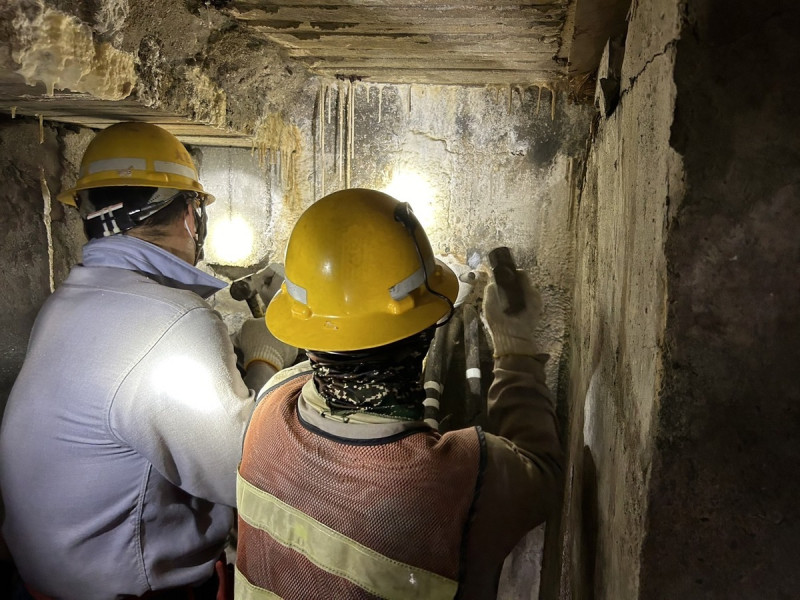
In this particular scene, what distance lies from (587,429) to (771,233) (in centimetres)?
106

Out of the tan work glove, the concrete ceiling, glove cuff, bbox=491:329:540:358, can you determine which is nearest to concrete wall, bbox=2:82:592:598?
the concrete ceiling

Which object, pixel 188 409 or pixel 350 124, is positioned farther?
pixel 350 124

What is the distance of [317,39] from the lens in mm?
2154

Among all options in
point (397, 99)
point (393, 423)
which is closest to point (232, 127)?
point (397, 99)

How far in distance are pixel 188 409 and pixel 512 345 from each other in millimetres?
1039

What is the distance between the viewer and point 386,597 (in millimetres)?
1245

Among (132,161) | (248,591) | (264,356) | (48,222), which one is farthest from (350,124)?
(248,591)

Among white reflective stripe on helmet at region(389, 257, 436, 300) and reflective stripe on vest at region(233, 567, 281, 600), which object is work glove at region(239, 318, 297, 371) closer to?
reflective stripe on vest at region(233, 567, 281, 600)

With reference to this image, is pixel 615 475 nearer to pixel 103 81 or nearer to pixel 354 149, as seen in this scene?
pixel 103 81

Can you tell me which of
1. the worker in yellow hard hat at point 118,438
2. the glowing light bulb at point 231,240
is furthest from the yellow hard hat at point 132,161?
the glowing light bulb at point 231,240

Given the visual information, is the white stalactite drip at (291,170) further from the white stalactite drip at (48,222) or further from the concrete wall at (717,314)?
the concrete wall at (717,314)

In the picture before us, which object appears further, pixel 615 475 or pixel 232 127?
pixel 232 127

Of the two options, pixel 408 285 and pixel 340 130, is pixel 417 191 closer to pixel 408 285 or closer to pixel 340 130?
pixel 340 130

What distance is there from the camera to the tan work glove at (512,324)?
1.82 metres
